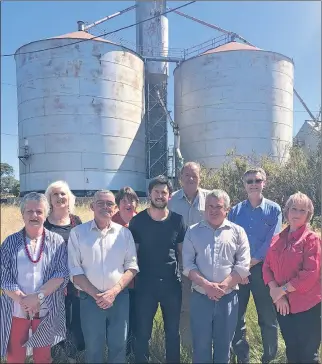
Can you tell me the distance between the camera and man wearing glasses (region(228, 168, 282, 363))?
432cm

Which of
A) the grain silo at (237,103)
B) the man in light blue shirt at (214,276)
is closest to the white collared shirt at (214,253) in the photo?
the man in light blue shirt at (214,276)

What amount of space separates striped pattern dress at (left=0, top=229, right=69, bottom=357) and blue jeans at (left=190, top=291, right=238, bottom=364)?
1.29 metres

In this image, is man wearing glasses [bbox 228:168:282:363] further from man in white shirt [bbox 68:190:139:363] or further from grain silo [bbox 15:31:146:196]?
grain silo [bbox 15:31:146:196]

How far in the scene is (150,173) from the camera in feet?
89.3

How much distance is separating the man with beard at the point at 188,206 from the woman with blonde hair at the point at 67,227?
1.18 metres

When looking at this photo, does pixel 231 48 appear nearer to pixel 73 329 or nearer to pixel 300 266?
pixel 300 266

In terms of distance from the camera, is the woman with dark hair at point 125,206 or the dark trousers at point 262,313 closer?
the dark trousers at point 262,313

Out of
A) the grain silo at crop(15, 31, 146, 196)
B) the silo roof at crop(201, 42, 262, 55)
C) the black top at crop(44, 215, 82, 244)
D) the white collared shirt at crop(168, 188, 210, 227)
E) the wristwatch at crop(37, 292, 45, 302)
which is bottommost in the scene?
the wristwatch at crop(37, 292, 45, 302)

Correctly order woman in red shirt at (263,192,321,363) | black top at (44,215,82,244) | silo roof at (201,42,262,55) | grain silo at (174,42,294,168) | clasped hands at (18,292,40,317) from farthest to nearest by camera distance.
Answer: silo roof at (201,42,262,55)
grain silo at (174,42,294,168)
black top at (44,215,82,244)
woman in red shirt at (263,192,321,363)
clasped hands at (18,292,40,317)

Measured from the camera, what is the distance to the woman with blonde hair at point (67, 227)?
4.18 m

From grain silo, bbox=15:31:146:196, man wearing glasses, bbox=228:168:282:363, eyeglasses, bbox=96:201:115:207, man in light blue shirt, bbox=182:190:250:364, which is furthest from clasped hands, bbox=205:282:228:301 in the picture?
grain silo, bbox=15:31:146:196

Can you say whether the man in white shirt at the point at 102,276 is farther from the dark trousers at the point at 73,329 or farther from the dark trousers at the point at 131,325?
the dark trousers at the point at 73,329

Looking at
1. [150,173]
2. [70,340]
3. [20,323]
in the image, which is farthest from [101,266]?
[150,173]

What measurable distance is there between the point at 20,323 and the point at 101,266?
2.90ft
